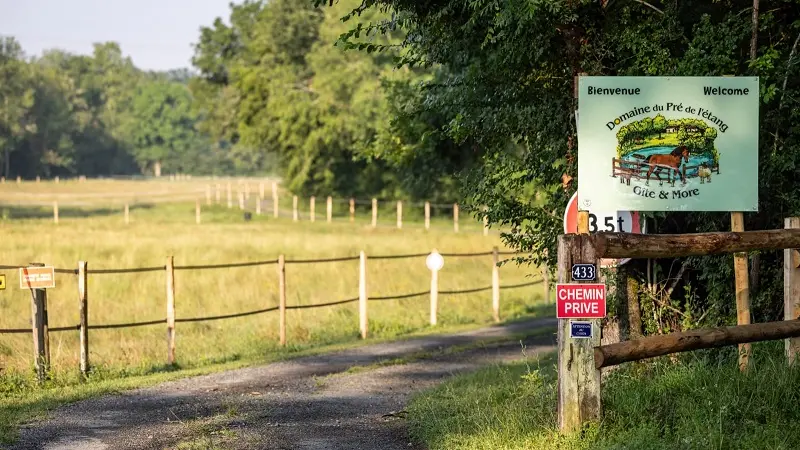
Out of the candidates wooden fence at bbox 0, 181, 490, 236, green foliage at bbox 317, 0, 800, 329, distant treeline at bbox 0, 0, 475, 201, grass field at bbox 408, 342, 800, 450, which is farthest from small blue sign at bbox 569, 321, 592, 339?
wooden fence at bbox 0, 181, 490, 236

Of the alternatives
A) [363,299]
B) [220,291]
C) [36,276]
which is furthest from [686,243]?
[220,291]

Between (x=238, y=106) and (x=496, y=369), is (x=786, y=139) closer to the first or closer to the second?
(x=496, y=369)

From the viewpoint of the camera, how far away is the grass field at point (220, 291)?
726 inches

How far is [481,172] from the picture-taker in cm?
1345

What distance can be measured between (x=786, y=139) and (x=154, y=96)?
152 meters

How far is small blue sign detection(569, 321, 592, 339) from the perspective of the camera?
8570mm

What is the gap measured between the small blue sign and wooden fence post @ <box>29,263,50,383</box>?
832cm

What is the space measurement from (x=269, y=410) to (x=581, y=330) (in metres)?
4.62

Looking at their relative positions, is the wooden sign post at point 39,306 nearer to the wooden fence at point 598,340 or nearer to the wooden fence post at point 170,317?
the wooden fence post at point 170,317

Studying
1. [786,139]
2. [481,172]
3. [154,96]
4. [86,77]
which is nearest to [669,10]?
[786,139]

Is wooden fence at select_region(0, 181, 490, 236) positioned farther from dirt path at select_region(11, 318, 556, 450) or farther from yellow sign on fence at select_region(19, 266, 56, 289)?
yellow sign on fence at select_region(19, 266, 56, 289)

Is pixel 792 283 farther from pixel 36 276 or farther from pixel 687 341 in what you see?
pixel 36 276

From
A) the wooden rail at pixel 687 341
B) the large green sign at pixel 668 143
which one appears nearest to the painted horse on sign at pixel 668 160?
the large green sign at pixel 668 143

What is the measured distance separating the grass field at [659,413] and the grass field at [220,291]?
658 centimetres
